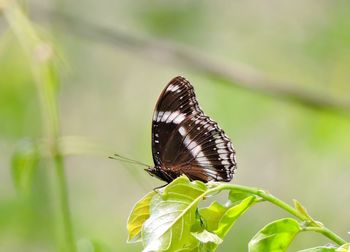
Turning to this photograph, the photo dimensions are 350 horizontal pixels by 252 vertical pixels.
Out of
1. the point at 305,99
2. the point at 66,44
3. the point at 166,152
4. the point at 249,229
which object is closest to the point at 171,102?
the point at 166,152

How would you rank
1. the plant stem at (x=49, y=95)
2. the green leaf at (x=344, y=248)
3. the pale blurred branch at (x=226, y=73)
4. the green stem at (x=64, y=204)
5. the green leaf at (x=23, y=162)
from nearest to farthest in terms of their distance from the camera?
the green leaf at (x=344, y=248)
the green stem at (x=64, y=204)
the plant stem at (x=49, y=95)
the green leaf at (x=23, y=162)
the pale blurred branch at (x=226, y=73)

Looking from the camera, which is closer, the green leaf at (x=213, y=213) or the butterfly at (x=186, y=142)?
the green leaf at (x=213, y=213)

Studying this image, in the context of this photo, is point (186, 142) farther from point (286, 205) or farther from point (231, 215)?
point (286, 205)

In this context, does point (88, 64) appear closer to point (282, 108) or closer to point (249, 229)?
point (282, 108)

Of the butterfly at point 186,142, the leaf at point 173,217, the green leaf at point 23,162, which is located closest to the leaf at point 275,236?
the leaf at point 173,217

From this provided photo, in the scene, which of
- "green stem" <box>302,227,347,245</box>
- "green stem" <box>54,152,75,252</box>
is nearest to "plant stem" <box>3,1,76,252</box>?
"green stem" <box>54,152,75,252</box>

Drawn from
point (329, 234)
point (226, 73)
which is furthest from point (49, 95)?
point (226, 73)

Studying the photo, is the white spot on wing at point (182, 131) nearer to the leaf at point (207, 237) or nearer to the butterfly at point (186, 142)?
the butterfly at point (186, 142)

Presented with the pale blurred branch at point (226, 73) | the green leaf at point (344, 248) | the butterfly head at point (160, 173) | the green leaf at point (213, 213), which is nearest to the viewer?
the green leaf at point (344, 248)
